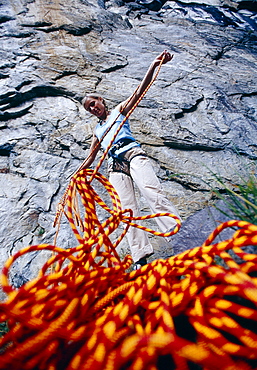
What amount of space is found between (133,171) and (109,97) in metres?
2.92

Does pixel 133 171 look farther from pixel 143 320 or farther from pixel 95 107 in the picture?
pixel 143 320

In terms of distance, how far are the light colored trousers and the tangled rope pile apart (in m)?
0.90

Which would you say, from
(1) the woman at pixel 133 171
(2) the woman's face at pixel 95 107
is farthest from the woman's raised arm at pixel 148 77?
(2) the woman's face at pixel 95 107

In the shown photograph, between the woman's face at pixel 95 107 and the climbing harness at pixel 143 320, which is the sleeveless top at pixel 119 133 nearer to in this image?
the woman's face at pixel 95 107

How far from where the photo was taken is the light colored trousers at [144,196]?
1670 mm

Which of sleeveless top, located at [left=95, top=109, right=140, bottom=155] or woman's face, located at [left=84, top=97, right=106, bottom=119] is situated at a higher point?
woman's face, located at [left=84, top=97, right=106, bottom=119]

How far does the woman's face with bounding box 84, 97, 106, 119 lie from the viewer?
197 centimetres

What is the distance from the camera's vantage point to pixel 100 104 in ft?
6.56

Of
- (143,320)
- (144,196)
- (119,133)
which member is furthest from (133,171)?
(143,320)

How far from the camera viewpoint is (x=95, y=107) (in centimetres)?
198

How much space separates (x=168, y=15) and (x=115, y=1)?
4.43 feet

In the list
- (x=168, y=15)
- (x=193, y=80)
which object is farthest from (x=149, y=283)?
(x=168, y=15)

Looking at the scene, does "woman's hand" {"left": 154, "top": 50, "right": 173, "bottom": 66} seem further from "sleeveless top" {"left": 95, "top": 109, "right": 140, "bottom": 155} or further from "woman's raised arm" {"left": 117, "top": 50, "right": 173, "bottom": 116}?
"sleeveless top" {"left": 95, "top": 109, "right": 140, "bottom": 155}

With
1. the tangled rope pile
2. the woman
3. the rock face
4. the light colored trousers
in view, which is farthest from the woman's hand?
the rock face
